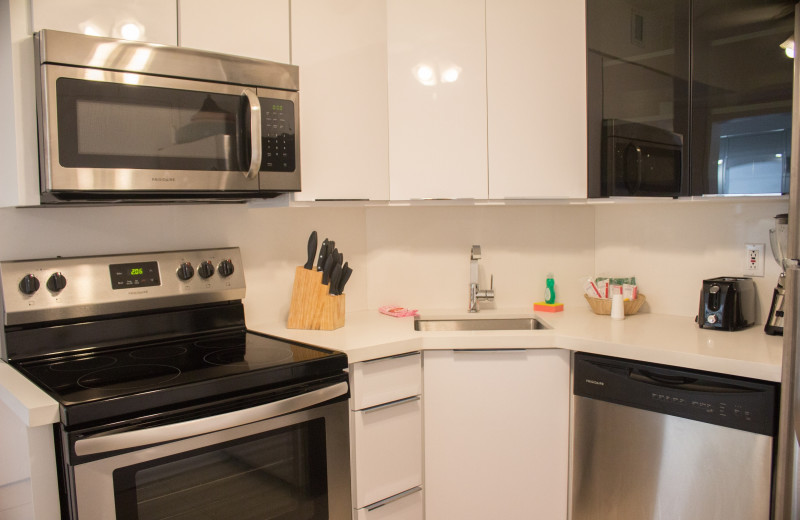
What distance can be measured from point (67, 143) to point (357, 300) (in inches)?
51.8

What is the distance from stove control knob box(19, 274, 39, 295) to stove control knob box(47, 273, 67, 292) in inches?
1.3

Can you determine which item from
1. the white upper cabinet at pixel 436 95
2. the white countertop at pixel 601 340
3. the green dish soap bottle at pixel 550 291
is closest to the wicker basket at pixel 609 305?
the white countertop at pixel 601 340

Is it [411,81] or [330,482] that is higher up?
[411,81]

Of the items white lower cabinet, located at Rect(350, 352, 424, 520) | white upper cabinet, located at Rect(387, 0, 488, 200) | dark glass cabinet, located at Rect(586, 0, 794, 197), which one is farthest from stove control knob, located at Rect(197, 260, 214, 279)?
dark glass cabinet, located at Rect(586, 0, 794, 197)

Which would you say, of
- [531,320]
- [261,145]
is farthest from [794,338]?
[261,145]

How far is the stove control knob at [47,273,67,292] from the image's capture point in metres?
1.82

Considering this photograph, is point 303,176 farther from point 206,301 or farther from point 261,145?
point 206,301

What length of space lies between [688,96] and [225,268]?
1617 millimetres

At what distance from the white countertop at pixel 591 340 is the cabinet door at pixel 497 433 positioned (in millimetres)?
58

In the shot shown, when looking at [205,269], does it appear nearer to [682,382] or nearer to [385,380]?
[385,380]

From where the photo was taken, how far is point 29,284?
178 centimetres

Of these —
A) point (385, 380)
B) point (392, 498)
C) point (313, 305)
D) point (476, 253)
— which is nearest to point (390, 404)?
point (385, 380)

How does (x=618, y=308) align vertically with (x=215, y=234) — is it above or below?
below

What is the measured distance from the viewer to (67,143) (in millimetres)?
1579
